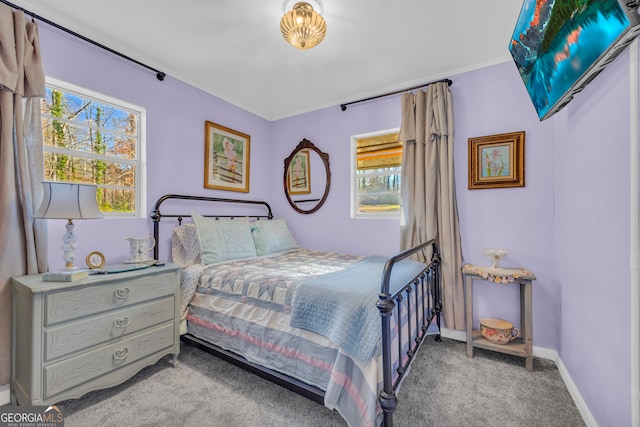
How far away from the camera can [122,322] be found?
5.79ft

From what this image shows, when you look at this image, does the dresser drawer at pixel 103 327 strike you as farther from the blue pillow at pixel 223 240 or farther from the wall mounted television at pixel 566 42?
the wall mounted television at pixel 566 42

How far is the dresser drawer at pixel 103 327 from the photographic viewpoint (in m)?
1.50

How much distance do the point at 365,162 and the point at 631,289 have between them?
2467 millimetres

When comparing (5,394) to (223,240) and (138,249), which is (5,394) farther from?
(223,240)

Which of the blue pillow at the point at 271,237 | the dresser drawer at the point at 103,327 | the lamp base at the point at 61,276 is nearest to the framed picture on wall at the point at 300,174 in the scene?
the blue pillow at the point at 271,237

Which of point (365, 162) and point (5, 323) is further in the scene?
point (365, 162)

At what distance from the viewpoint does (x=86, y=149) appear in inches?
87.0

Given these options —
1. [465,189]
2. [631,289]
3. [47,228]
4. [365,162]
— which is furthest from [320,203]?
[631,289]

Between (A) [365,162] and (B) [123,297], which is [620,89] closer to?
(A) [365,162]

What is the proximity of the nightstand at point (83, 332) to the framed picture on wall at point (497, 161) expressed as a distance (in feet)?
9.19

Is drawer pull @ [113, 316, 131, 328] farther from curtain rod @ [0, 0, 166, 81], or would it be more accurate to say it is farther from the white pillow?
curtain rod @ [0, 0, 166, 81]

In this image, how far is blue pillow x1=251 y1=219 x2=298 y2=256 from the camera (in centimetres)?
294

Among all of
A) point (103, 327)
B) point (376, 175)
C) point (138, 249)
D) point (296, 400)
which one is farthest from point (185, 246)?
point (376, 175)

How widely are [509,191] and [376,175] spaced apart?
132 centimetres
